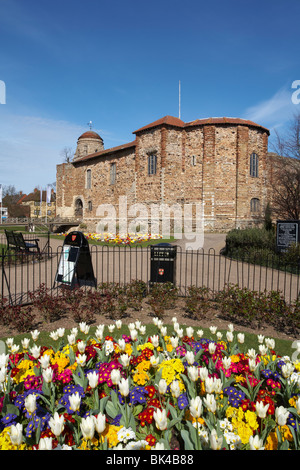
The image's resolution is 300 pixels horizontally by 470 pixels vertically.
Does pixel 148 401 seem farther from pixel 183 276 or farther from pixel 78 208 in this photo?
pixel 78 208

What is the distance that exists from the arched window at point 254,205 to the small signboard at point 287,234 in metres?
14.1

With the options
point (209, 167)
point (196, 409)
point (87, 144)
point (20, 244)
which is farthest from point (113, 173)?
point (196, 409)

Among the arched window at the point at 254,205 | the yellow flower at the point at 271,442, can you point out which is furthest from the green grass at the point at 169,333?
the arched window at the point at 254,205

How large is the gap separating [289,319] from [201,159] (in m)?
22.2

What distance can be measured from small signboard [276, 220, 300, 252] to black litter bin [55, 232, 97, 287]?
9304 millimetres

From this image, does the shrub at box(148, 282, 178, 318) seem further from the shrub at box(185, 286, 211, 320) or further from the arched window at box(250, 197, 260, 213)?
the arched window at box(250, 197, 260, 213)

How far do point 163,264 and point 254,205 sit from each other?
2157 cm

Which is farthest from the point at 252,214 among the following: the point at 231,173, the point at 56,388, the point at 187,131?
the point at 56,388

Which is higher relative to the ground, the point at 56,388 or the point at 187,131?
the point at 187,131

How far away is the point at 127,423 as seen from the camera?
2.32 metres

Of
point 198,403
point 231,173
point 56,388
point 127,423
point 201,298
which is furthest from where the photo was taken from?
point 231,173

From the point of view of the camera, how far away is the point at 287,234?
42.4 feet

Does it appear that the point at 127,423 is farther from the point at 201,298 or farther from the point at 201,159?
the point at 201,159

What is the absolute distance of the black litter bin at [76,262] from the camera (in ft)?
25.1
